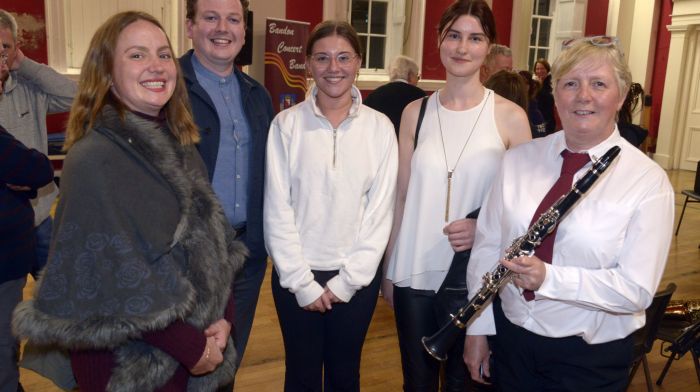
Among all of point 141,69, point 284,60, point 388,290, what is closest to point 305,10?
point 284,60

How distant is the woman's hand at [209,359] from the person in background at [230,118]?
498 millimetres

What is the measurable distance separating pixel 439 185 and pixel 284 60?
19.3 feet

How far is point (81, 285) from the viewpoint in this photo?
4.47 ft

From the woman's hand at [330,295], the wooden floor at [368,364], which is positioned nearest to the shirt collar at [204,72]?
the woman's hand at [330,295]

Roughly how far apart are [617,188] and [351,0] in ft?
26.3

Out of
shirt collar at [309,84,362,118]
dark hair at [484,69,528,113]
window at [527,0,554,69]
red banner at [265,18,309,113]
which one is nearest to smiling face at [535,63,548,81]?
window at [527,0,554,69]

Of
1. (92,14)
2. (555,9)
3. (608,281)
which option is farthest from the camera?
(555,9)

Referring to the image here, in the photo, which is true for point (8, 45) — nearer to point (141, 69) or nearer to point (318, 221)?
point (141, 69)

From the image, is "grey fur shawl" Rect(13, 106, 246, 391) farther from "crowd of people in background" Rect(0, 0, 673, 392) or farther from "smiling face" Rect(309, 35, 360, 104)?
"smiling face" Rect(309, 35, 360, 104)

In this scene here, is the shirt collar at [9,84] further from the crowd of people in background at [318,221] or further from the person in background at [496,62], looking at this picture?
the person in background at [496,62]

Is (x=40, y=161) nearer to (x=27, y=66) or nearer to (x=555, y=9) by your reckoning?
(x=27, y=66)

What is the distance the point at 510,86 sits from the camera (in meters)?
3.69

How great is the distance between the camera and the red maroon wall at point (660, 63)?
11.3m

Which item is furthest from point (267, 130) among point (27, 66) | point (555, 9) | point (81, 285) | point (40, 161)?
point (555, 9)
